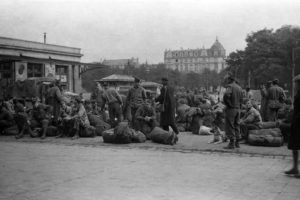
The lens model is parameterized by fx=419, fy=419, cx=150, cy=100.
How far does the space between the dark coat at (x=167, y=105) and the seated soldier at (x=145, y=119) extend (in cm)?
55

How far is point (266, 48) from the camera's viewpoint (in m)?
58.8

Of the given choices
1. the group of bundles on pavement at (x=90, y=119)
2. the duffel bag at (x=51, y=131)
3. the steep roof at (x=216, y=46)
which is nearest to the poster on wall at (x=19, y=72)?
the group of bundles on pavement at (x=90, y=119)

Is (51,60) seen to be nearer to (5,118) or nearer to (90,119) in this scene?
(5,118)

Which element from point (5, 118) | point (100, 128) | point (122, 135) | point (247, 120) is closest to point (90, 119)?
point (100, 128)

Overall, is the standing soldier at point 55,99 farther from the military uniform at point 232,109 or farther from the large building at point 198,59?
the large building at point 198,59

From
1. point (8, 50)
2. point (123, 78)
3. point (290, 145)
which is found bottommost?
point (290, 145)

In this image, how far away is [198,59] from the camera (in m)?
182

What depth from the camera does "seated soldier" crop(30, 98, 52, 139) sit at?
547 inches

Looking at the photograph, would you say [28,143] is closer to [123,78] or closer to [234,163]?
[234,163]

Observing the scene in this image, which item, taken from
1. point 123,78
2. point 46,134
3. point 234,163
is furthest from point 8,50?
point 234,163

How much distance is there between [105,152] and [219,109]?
396 centimetres

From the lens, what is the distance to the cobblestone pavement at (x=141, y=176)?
19.3 ft

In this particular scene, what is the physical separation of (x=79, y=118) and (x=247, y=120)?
5.36 meters

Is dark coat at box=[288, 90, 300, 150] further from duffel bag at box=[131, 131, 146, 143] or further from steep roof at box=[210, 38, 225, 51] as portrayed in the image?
steep roof at box=[210, 38, 225, 51]
